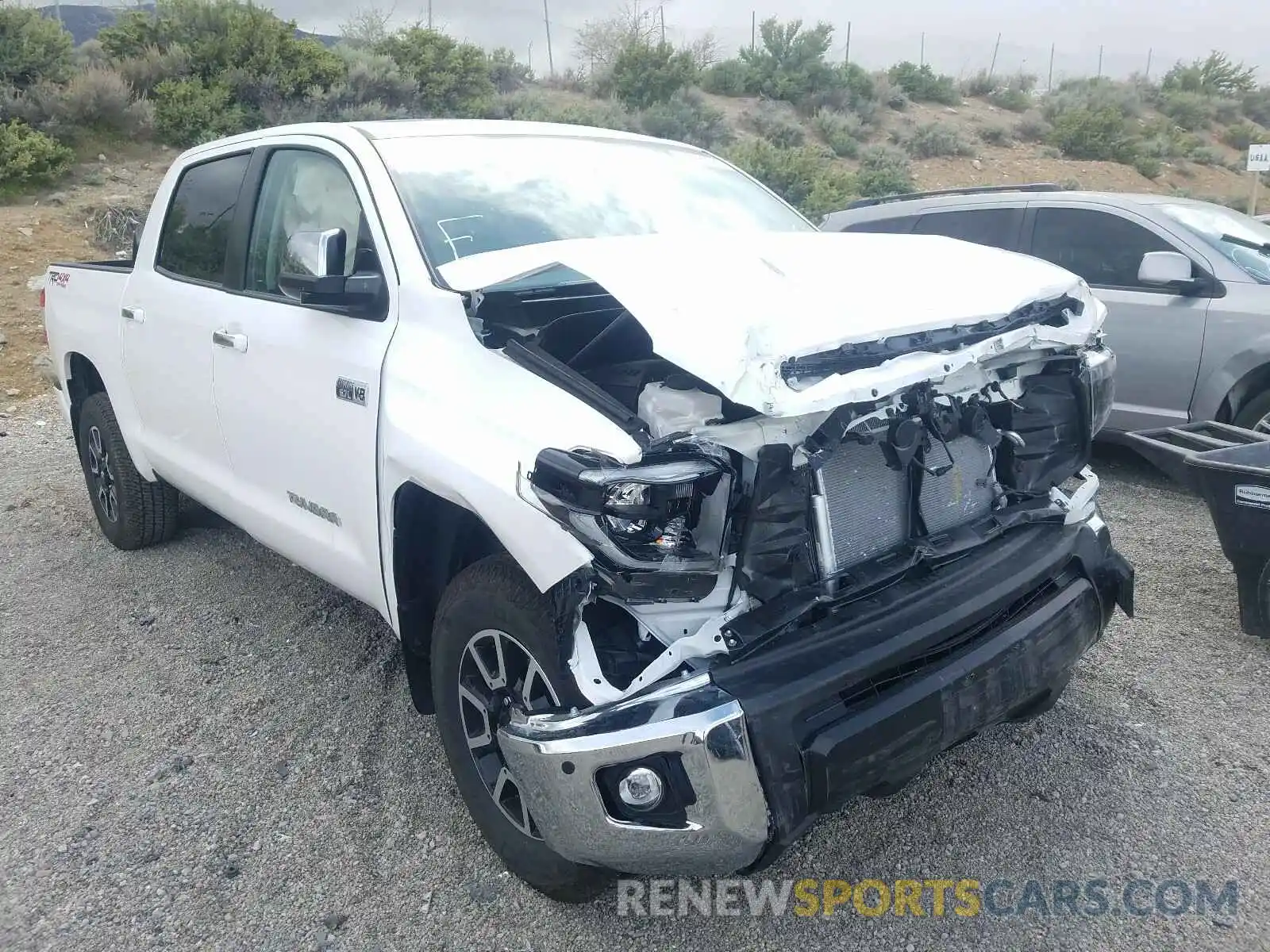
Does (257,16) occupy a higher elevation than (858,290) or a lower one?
higher

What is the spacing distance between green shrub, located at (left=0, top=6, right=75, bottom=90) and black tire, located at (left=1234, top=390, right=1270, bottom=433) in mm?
15724

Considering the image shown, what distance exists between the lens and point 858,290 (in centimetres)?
247

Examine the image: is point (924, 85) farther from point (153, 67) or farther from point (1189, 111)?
point (153, 67)

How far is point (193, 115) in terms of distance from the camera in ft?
48.3

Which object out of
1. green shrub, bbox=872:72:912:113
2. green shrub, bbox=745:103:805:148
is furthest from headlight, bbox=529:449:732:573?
green shrub, bbox=872:72:912:113

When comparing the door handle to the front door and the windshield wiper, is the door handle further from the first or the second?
the windshield wiper

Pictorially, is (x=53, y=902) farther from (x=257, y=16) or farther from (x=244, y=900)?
(x=257, y=16)

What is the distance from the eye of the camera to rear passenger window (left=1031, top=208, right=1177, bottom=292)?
20.0ft

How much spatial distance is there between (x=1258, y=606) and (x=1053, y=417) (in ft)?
5.09

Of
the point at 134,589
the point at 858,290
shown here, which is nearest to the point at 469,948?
the point at 858,290

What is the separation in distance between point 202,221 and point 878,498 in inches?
127

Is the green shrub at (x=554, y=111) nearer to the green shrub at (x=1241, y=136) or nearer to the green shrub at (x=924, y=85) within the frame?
the green shrub at (x=924, y=85)

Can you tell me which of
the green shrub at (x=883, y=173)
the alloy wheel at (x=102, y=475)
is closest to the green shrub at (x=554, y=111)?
the green shrub at (x=883, y=173)

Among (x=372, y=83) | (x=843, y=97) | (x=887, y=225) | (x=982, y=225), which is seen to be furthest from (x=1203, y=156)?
(x=982, y=225)
